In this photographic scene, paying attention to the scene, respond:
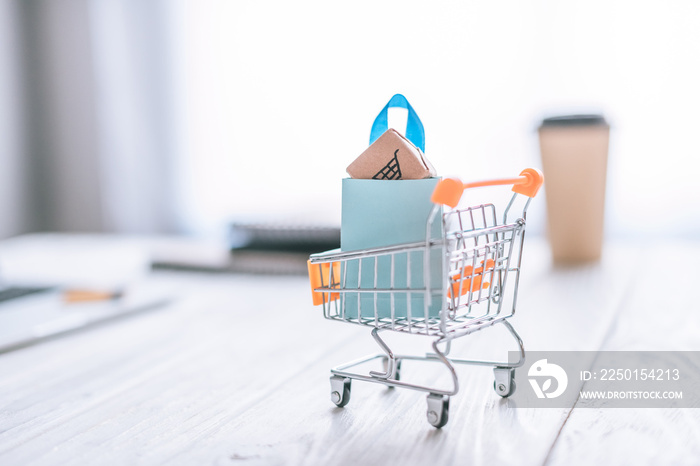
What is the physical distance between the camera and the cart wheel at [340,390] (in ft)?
2.54

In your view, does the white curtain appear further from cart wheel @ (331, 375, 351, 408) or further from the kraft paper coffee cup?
cart wheel @ (331, 375, 351, 408)

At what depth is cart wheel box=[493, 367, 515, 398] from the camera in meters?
0.79

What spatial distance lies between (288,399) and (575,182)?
3.72 feet

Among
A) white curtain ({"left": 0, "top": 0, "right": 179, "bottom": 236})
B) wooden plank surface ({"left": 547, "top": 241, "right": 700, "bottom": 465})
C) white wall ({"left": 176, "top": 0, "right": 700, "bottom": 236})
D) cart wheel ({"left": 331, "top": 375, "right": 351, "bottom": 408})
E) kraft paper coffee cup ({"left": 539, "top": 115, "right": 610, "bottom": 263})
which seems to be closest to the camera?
wooden plank surface ({"left": 547, "top": 241, "right": 700, "bottom": 465})

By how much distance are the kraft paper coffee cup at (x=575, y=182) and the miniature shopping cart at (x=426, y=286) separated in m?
0.98

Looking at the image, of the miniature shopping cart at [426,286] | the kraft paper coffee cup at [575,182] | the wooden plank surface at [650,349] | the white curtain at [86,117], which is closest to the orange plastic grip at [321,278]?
the miniature shopping cart at [426,286]

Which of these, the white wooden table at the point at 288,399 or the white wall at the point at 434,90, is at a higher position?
the white wall at the point at 434,90

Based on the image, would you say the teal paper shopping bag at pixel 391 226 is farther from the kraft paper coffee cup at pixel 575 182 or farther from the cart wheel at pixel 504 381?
the kraft paper coffee cup at pixel 575 182

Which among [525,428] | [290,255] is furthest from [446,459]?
[290,255]

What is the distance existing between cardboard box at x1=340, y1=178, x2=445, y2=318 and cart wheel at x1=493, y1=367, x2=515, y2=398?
119 mm

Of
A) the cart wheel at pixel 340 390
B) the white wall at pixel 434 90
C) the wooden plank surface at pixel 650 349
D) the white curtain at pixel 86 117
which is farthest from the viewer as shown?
the white curtain at pixel 86 117

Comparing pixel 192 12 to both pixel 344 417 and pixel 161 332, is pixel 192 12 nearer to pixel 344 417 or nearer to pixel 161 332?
pixel 161 332

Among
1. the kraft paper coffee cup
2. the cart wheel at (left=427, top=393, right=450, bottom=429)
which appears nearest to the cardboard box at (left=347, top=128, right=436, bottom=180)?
the cart wheel at (left=427, top=393, right=450, bottom=429)

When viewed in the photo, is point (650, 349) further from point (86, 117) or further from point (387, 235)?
point (86, 117)
